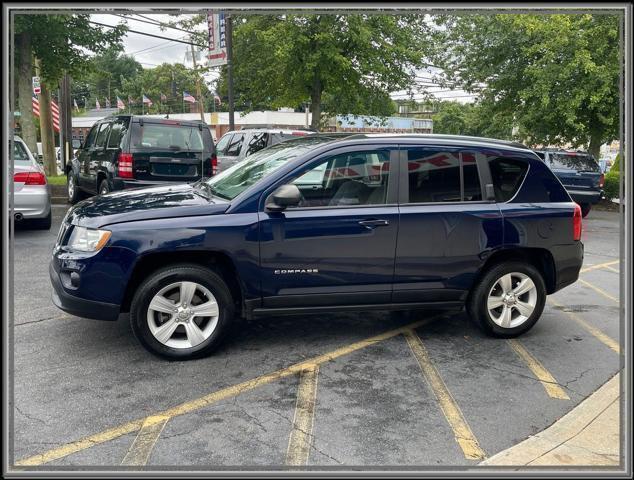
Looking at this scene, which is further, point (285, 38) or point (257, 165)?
point (285, 38)

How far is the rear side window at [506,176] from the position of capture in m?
5.17

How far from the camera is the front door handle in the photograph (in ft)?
15.5

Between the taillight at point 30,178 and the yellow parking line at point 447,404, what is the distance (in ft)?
21.6

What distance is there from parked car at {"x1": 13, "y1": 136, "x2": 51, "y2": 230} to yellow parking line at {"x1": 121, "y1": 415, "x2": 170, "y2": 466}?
20.9ft

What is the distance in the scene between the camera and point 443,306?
5133 mm

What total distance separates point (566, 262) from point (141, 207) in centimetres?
379

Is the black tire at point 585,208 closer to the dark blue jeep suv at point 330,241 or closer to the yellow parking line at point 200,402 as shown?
the dark blue jeep suv at point 330,241

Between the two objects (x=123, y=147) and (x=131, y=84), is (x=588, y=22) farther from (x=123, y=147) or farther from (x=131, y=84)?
(x=131, y=84)

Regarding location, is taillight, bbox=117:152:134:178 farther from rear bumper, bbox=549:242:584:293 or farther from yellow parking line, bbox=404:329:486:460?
rear bumper, bbox=549:242:584:293

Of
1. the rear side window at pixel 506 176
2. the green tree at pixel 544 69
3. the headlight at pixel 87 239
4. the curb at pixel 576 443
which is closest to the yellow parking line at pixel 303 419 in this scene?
the curb at pixel 576 443

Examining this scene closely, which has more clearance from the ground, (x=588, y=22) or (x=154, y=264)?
(x=588, y=22)

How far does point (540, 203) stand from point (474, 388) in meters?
1.91

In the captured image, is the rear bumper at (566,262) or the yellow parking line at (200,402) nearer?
the yellow parking line at (200,402)

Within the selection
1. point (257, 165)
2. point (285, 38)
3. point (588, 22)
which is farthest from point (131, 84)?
point (257, 165)
